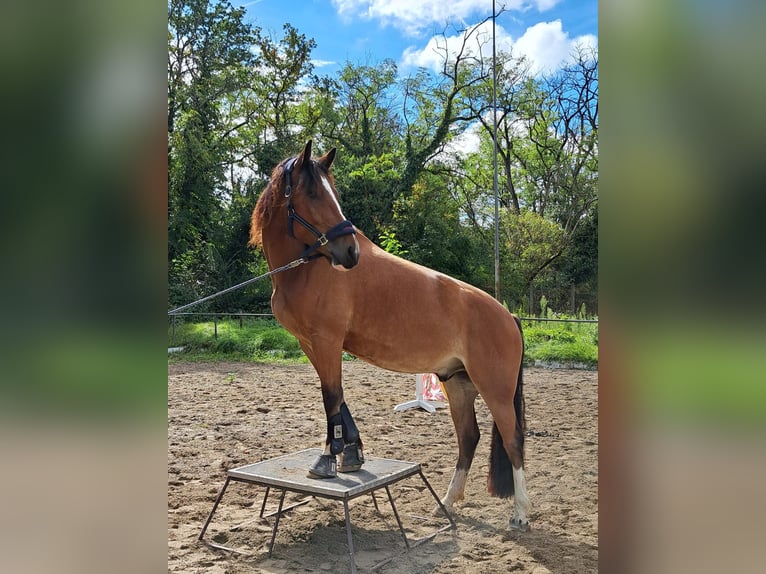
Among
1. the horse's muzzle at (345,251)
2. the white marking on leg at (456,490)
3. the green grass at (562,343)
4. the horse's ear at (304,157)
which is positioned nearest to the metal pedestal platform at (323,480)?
the white marking on leg at (456,490)

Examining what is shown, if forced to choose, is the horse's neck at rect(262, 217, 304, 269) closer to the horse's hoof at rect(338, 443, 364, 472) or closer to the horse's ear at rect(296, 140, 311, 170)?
the horse's ear at rect(296, 140, 311, 170)

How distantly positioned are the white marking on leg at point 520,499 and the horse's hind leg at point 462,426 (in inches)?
17.0

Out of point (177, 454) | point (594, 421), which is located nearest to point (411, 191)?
point (594, 421)

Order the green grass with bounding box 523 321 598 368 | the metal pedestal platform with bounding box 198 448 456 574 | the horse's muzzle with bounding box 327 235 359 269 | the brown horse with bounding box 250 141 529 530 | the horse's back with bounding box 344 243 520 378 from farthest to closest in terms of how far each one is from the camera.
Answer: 1. the green grass with bounding box 523 321 598 368
2. the horse's back with bounding box 344 243 520 378
3. the brown horse with bounding box 250 141 529 530
4. the horse's muzzle with bounding box 327 235 359 269
5. the metal pedestal platform with bounding box 198 448 456 574

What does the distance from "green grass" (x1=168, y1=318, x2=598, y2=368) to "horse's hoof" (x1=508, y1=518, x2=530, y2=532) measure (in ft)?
27.6

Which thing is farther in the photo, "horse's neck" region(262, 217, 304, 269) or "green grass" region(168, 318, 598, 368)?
"green grass" region(168, 318, 598, 368)

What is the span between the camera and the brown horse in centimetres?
334

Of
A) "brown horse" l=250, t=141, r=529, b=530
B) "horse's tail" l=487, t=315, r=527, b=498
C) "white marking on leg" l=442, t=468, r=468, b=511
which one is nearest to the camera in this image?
"brown horse" l=250, t=141, r=529, b=530

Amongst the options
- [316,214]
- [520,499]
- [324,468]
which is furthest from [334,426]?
[520,499]

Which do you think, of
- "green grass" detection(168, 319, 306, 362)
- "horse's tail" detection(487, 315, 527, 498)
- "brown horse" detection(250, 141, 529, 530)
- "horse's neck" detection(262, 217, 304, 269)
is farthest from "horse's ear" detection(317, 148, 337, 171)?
"green grass" detection(168, 319, 306, 362)

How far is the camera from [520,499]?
12.6ft
